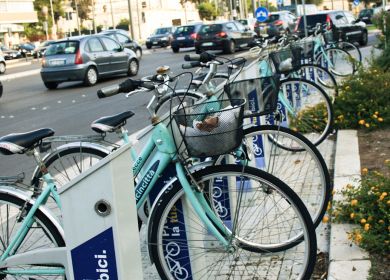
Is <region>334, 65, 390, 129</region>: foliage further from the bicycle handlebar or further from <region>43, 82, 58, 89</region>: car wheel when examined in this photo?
<region>43, 82, 58, 89</region>: car wheel

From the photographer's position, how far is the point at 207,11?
10269 cm

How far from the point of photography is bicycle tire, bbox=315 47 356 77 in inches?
475

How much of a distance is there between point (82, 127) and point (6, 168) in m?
3.42

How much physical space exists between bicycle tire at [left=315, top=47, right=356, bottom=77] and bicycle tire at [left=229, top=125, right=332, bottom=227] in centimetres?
617

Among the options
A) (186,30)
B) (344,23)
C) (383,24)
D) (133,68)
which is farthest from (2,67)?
(383,24)

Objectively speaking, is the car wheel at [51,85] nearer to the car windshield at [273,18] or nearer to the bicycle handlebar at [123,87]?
the bicycle handlebar at [123,87]

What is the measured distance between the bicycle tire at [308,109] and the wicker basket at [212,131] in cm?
359

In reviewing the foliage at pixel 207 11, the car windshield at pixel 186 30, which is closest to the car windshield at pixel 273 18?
the car windshield at pixel 186 30

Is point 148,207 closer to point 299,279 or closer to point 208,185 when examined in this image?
point 208,185

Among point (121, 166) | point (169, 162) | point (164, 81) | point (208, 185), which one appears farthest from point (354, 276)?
point (121, 166)

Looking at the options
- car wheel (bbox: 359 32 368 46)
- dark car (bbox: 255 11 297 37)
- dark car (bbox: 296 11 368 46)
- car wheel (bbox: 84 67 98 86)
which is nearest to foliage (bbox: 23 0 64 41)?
dark car (bbox: 255 11 297 37)

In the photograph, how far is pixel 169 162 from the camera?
152 inches

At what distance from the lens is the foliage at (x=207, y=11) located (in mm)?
102562

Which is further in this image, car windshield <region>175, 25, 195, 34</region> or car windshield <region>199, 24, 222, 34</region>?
car windshield <region>175, 25, 195, 34</region>
